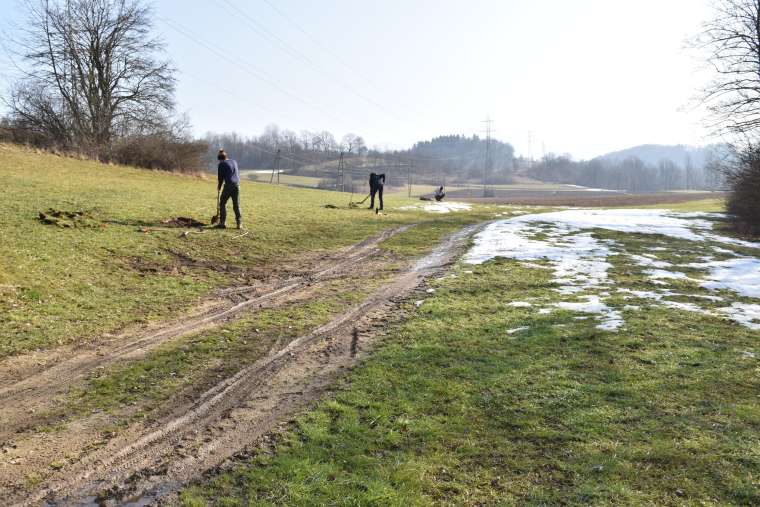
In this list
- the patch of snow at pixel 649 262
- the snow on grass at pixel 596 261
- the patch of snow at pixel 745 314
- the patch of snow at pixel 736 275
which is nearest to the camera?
the patch of snow at pixel 745 314

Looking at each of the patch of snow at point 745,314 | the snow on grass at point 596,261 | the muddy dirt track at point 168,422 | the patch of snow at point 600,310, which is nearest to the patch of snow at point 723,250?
the snow on grass at point 596,261

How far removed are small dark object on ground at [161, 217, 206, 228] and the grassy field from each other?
0.41 metres

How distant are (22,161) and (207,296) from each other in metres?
21.1

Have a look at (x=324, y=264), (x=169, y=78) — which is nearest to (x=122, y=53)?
(x=169, y=78)

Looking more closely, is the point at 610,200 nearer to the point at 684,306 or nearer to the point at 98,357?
the point at 684,306

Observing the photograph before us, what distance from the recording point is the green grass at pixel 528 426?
3.40 metres

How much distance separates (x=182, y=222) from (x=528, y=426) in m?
12.5

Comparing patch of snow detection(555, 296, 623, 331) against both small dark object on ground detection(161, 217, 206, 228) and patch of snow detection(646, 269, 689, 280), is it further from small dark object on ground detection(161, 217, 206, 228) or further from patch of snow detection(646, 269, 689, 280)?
small dark object on ground detection(161, 217, 206, 228)

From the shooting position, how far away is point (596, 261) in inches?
506

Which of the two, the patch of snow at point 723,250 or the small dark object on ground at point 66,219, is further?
the patch of snow at point 723,250

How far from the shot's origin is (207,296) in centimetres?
852

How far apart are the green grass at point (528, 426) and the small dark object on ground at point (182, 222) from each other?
9.42 metres

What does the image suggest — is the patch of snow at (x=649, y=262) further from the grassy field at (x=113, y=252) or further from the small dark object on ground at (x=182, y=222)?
the small dark object on ground at (x=182, y=222)

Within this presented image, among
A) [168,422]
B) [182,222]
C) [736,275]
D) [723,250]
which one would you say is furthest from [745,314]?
[182,222]
